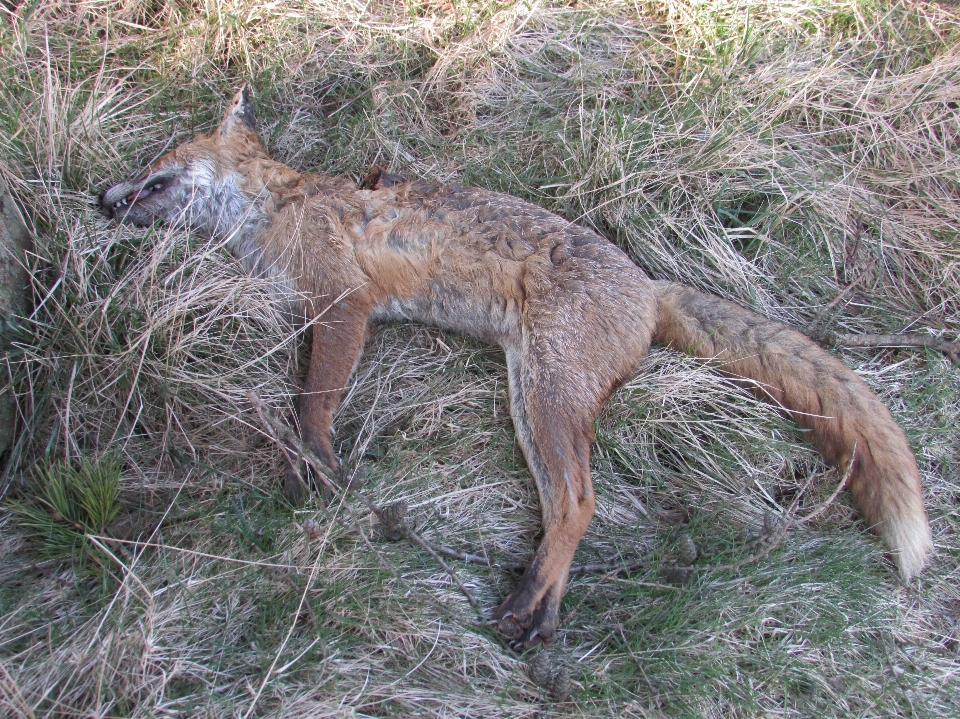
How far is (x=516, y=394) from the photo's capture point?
354 cm

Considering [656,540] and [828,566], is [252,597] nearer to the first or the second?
[656,540]

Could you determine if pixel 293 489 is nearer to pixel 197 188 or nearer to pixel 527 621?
pixel 527 621

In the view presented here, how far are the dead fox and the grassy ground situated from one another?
0.17m

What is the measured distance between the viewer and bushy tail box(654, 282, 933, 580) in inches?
122

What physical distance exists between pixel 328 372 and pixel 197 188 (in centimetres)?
156

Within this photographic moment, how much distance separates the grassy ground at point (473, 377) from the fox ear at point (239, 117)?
11.2 inches

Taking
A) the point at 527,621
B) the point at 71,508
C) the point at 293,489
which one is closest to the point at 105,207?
the point at 71,508

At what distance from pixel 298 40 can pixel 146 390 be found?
9.57 ft

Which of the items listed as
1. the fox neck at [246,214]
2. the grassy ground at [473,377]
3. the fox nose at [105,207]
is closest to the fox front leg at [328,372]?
the grassy ground at [473,377]

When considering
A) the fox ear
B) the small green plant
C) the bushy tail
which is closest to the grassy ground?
the small green plant

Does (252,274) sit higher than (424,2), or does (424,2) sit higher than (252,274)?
(424,2)

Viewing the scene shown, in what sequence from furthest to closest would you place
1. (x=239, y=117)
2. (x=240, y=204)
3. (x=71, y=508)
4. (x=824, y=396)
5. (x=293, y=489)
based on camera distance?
1. (x=239, y=117)
2. (x=240, y=204)
3. (x=824, y=396)
4. (x=293, y=489)
5. (x=71, y=508)

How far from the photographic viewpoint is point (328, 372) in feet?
11.8

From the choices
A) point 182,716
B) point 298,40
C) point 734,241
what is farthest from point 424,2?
point 182,716
